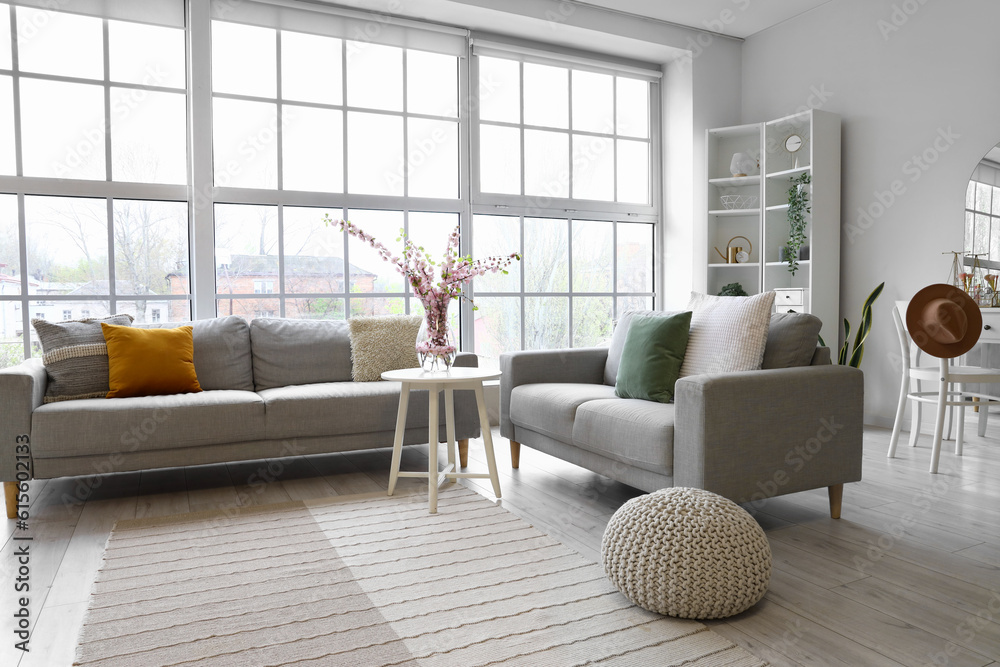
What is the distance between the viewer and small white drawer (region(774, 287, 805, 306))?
15.7ft

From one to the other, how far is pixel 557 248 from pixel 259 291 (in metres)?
2.14

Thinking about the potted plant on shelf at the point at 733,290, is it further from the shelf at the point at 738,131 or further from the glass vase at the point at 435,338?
the glass vase at the point at 435,338

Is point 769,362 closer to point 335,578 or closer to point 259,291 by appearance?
point 335,578

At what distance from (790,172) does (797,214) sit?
0.94 feet

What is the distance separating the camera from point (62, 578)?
209 cm

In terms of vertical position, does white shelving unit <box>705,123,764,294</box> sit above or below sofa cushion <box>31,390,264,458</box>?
above

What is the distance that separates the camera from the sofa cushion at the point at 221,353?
11.3 ft

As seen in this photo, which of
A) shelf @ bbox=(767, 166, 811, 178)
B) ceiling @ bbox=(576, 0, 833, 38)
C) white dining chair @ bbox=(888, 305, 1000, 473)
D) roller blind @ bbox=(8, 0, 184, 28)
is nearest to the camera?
white dining chair @ bbox=(888, 305, 1000, 473)

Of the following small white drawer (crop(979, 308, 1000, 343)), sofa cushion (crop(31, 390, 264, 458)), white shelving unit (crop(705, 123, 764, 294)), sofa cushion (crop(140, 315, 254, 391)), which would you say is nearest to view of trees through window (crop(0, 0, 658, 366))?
white shelving unit (crop(705, 123, 764, 294))

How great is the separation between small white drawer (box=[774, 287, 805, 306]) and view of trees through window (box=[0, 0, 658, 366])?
3.43ft

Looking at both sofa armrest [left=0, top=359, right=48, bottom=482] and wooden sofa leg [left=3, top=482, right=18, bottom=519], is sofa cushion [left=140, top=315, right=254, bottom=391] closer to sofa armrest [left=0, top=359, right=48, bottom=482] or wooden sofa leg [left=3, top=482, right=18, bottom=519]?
sofa armrest [left=0, top=359, right=48, bottom=482]

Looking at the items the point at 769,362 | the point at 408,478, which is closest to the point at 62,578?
the point at 408,478

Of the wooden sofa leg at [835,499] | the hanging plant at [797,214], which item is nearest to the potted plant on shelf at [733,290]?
the hanging plant at [797,214]

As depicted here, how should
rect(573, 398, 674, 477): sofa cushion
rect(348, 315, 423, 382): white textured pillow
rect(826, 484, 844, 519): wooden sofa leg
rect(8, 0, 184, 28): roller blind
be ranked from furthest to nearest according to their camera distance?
rect(8, 0, 184, 28): roller blind, rect(348, 315, 423, 382): white textured pillow, rect(826, 484, 844, 519): wooden sofa leg, rect(573, 398, 674, 477): sofa cushion
